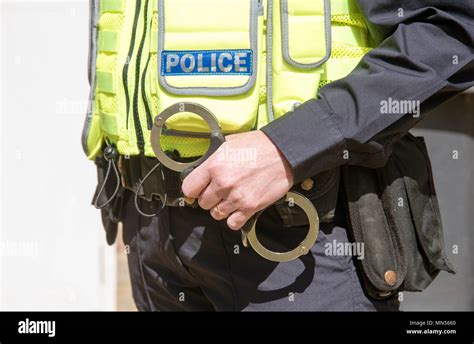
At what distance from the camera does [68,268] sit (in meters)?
3.31

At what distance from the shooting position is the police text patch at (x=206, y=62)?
1660 millimetres

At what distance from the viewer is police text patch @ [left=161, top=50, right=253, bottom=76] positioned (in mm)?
1660

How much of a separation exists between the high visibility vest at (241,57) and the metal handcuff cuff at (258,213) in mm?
32

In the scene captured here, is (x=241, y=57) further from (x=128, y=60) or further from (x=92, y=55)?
(x=92, y=55)

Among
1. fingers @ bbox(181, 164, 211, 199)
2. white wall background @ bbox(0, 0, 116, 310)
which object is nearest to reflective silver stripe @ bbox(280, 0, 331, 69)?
fingers @ bbox(181, 164, 211, 199)

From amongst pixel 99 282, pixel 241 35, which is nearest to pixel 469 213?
pixel 99 282

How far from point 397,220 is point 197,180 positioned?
0.42 metres

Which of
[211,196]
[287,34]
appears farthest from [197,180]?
[287,34]

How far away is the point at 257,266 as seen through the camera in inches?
67.2

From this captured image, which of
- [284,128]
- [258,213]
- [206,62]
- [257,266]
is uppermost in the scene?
[206,62]

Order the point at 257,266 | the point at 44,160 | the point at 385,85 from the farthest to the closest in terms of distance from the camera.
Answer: the point at 44,160 < the point at 257,266 < the point at 385,85

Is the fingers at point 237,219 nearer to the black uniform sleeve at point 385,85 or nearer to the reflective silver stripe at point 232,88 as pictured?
the black uniform sleeve at point 385,85

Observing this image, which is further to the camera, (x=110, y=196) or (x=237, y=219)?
(x=110, y=196)
